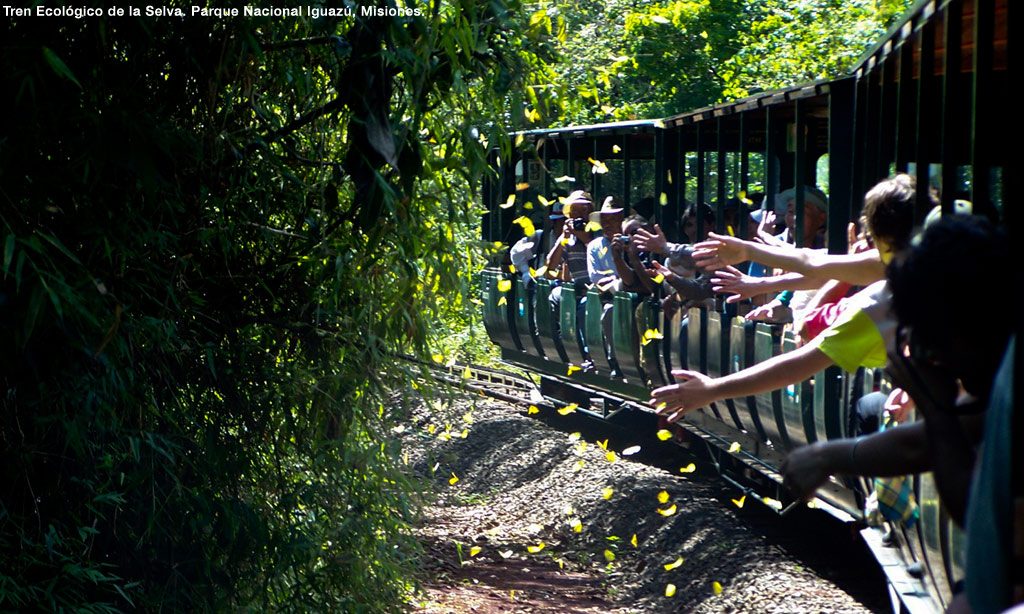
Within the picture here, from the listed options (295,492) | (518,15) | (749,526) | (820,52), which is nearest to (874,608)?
(749,526)

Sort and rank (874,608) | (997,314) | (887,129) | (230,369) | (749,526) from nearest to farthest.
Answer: (997,314), (230,369), (887,129), (874,608), (749,526)

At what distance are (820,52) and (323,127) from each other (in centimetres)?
1183

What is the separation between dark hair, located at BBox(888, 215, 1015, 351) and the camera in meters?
1.82

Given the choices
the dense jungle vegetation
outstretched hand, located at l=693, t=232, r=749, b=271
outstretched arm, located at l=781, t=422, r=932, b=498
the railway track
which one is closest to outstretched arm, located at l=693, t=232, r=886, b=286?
outstretched hand, located at l=693, t=232, r=749, b=271

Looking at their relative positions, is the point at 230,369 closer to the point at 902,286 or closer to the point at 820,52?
the point at 902,286

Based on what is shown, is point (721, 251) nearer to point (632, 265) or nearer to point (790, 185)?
point (632, 265)

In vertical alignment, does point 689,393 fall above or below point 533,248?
above

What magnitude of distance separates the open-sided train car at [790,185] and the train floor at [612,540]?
1.35ft

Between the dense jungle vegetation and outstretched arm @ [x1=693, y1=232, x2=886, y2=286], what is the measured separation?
37.6 inches

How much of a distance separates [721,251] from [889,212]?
21.6 inches

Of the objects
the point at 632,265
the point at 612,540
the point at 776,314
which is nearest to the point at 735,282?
the point at 776,314

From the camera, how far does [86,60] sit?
368 centimetres

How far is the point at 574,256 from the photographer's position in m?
11.3

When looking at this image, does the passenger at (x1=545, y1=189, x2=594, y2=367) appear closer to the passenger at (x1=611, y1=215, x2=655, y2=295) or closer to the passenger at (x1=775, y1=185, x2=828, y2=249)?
the passenger at (x1=611, y1=215, x2=655, y2=295)
